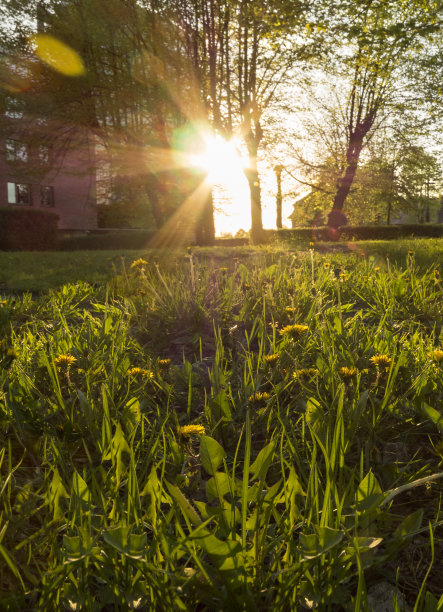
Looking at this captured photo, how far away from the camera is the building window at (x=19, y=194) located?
30.1 metres

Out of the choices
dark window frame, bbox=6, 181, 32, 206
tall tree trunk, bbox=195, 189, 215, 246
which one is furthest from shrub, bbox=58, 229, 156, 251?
dark window frame, bbox=6, 181, 32, 206

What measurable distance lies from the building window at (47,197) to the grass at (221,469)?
32.9m

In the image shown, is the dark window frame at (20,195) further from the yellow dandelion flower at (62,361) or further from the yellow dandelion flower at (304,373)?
the yellow dandelion flower at (304,373)

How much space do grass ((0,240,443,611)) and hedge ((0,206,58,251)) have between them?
60.9 ft

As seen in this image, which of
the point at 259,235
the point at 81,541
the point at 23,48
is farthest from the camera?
the point at 259,235

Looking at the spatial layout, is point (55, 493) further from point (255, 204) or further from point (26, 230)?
point (26, 230)

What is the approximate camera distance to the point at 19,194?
1209 inches

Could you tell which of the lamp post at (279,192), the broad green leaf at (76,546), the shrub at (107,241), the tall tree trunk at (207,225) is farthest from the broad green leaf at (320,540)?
the lamp post at (279,192)

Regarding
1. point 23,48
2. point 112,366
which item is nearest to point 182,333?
point 112,366

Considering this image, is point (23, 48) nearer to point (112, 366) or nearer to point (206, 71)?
point (206, 71)

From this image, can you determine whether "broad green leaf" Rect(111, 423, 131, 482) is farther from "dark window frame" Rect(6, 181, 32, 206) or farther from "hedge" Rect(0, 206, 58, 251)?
"dark window frame" Rect(6, 181, 32, 206)

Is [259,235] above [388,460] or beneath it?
above

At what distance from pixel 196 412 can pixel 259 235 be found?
17.0 meters

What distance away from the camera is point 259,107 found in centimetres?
1944
